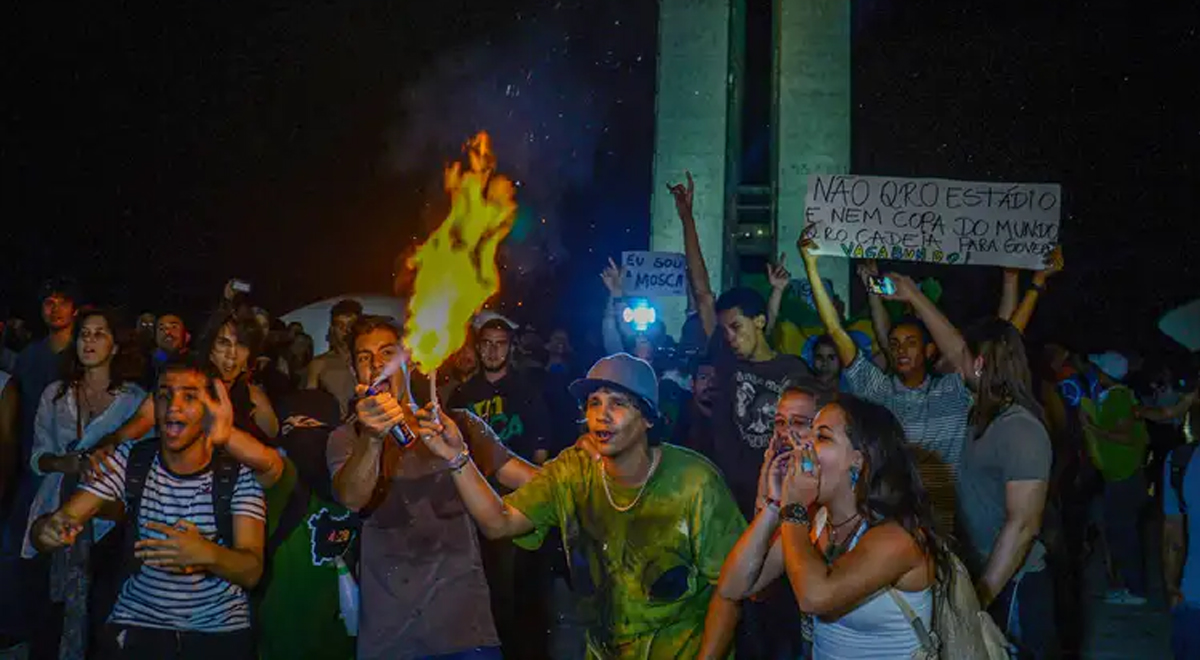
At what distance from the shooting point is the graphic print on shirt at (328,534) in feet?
18.6

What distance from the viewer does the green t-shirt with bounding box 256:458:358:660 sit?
5645 millimetres

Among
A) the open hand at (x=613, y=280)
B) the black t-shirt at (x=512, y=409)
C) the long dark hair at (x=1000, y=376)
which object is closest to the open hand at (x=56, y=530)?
the black t-shirt at (x=512, y=409)

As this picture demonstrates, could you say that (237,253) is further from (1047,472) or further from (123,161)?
(1047,472)

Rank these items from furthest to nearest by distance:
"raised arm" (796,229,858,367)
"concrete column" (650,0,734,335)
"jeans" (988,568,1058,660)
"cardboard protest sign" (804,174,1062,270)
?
"concrete column" (650,0,734,335), "cardboard protest sign" (804,174,1062,270), "raised arm" (796,229,858,367), "jeans" (988,568,1058,660)

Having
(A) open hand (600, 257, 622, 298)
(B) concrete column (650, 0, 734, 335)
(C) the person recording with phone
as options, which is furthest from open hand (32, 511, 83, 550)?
(B) concrete column (650, 0, 734, 335)

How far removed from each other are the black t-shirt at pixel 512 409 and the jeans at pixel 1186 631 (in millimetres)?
4085

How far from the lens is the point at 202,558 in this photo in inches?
177

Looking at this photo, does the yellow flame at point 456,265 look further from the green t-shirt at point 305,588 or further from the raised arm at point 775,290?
the raised arm at point 775,290

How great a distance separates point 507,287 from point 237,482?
23506 millimetres

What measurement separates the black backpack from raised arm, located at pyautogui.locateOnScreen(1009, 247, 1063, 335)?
16.4ft

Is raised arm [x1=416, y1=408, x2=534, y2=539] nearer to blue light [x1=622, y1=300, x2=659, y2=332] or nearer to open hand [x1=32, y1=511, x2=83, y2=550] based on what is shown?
open hand [x1=32, y1=511, x2=83, y2=550]

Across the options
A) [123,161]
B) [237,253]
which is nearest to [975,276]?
[237,253]

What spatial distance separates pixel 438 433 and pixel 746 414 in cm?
284

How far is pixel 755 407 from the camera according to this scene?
687 centimetres
